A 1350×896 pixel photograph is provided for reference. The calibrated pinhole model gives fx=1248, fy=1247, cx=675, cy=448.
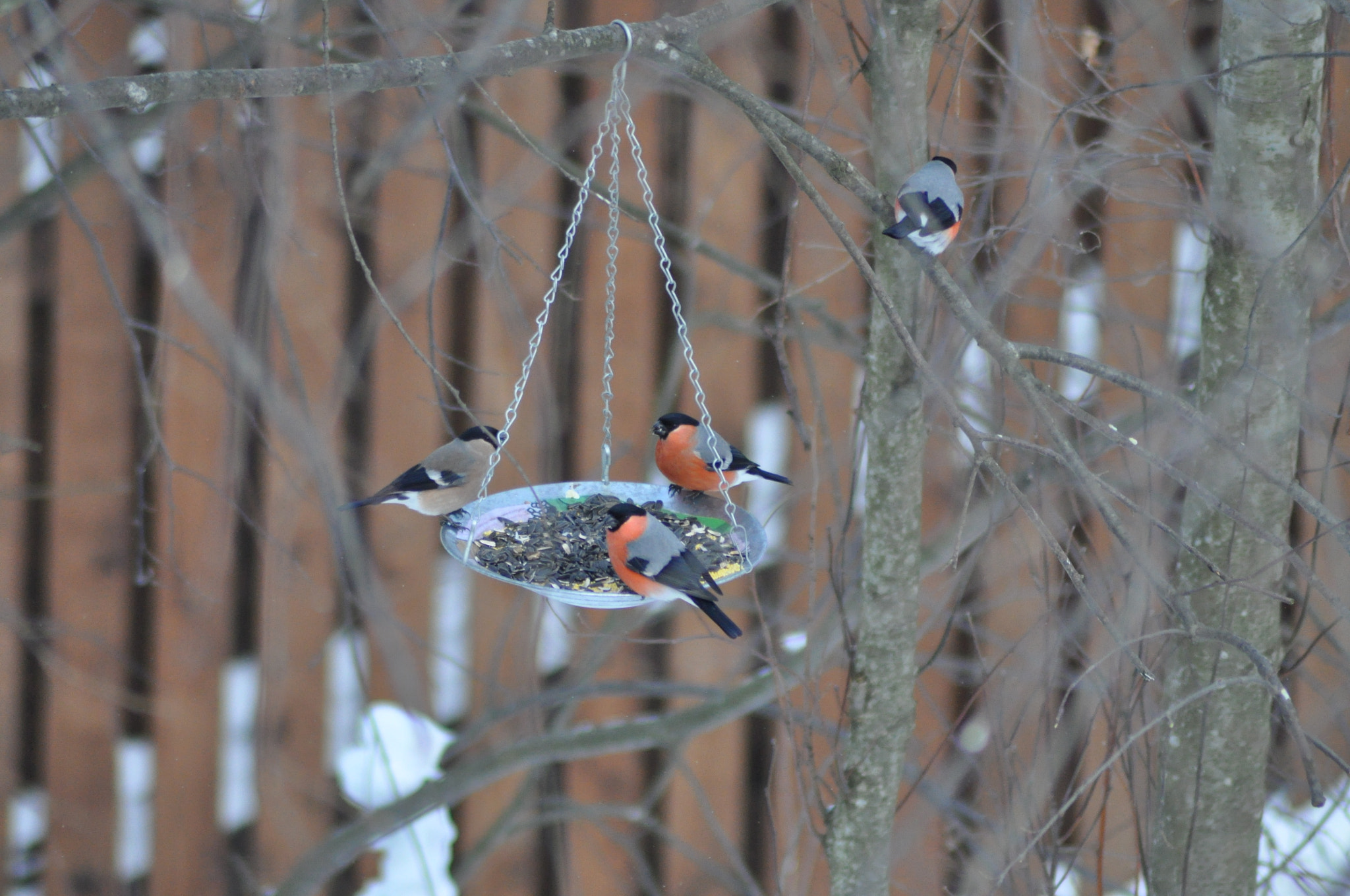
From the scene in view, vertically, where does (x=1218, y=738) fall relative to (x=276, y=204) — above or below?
below

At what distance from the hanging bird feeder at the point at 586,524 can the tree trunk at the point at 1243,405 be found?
675mm

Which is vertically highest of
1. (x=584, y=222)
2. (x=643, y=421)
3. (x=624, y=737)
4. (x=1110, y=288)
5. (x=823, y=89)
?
(x=823, y=89)

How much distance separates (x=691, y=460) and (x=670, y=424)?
3.1 inches

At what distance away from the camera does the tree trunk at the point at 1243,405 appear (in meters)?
1.75

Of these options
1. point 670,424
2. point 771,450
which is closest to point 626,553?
point 670,424

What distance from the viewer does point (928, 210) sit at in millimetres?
1782

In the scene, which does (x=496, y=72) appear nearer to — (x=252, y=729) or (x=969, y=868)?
(x=252, y=729)

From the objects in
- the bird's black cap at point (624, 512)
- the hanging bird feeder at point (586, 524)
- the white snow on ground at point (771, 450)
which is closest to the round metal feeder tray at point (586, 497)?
the hanging bird feeder at point (586, 524)

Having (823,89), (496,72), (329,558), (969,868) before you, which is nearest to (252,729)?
(329,558)

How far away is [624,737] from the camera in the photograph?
8.36 ft

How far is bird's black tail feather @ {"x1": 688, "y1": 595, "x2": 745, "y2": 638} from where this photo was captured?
1715 millimetres

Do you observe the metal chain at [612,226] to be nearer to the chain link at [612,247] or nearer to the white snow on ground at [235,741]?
the chain link at [612,247]

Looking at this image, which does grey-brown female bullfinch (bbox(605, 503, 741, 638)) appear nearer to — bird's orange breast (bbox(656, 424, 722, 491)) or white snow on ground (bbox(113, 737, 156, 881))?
bird's orange breast (bbox(656, 424, 722, 491))

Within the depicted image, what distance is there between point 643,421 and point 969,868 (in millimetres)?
1107
